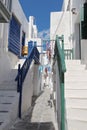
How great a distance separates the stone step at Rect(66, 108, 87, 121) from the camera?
4531 millimetres

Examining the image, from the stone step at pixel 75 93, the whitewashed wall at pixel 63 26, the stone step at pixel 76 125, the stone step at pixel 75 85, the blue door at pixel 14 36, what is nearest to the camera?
the stone step at pixel 76 125

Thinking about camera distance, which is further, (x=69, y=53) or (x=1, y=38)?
(x=69, y=53)

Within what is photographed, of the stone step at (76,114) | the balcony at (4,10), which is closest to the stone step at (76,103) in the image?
the stone step at (76,114)

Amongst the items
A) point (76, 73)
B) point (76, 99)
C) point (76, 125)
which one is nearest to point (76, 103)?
point (76, 99)

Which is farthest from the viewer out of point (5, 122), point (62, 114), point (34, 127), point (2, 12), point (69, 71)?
point (69, 71)

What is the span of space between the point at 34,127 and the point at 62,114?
162 cm

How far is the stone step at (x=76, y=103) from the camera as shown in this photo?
16.0 ft

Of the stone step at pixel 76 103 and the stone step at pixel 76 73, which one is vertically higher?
the stone step at pixel 76 73

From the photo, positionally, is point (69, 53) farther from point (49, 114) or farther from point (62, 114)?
point (62, 114)

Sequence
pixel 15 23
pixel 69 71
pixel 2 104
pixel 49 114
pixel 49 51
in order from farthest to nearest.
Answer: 1. pixel 49 51
2. pixel 15 23
3. pixel 49 114
4. pixel 69 71
5. pixel 2 104

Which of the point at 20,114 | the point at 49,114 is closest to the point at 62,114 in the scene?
the point at 20,114

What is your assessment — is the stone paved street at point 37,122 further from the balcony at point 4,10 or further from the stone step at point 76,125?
the balcony at point 4,10

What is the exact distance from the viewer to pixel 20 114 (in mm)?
7219

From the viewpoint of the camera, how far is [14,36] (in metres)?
13.2
